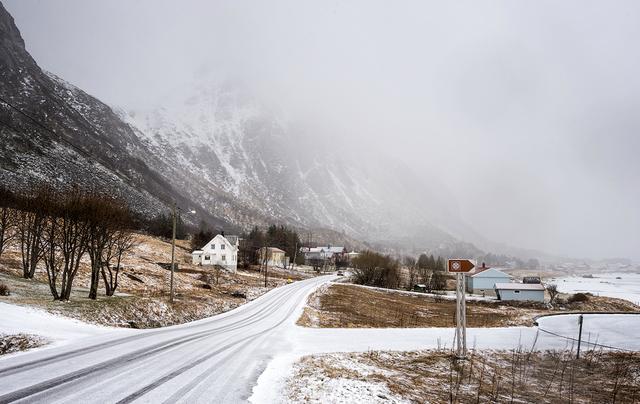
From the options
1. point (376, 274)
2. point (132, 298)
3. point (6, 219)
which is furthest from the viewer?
point (376, 274)

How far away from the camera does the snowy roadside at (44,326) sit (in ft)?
52.0

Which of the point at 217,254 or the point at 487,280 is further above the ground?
the point at 217,254

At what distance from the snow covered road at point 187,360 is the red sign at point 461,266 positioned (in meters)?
6.51

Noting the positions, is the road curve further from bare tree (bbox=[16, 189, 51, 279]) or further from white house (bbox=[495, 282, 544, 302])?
white house (bbox=[495, 282, 544, 302])

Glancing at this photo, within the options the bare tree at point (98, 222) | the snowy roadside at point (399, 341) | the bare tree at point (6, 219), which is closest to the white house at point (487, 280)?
the snowy roadside at point (399, 341)

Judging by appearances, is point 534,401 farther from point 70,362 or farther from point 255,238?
point 255,238

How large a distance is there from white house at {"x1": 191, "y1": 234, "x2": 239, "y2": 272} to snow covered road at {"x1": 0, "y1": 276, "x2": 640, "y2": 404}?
67771 millimetres

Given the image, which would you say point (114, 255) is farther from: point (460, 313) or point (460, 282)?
point (460, 282)

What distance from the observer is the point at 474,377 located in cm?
1602

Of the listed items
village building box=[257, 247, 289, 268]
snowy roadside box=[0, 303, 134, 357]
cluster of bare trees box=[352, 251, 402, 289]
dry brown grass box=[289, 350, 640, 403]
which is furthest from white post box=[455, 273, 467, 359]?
village building box=[257, 247, 289, 268]

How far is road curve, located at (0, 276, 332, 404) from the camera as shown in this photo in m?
9.54

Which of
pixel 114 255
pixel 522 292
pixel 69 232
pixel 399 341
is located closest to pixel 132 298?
pixel 69 232

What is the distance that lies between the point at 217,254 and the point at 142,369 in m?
85.8

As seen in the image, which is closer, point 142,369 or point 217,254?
point 142,369
